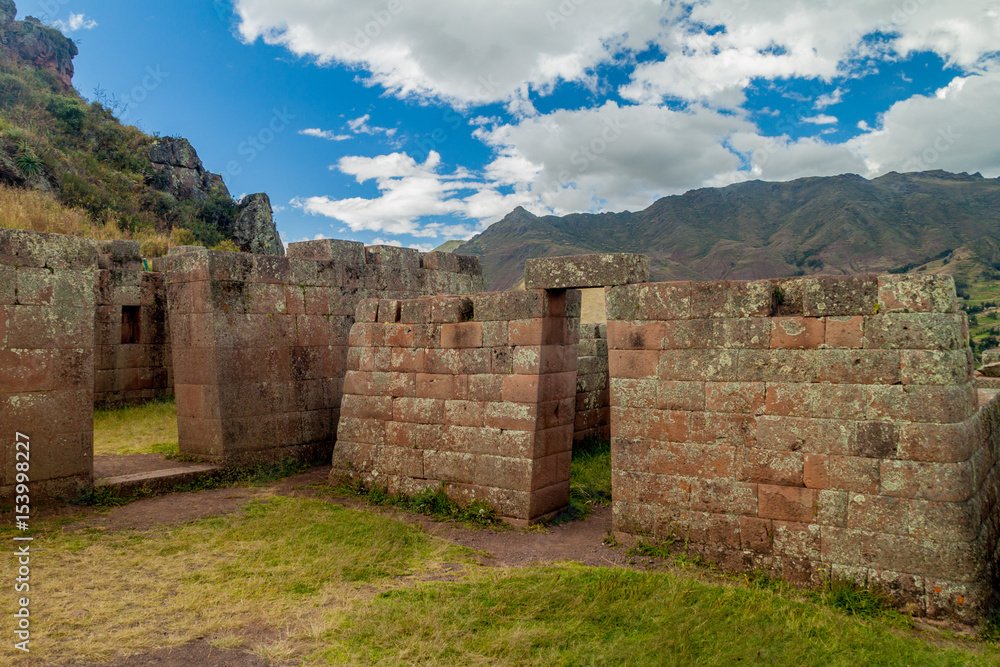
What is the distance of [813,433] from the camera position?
5695 mm

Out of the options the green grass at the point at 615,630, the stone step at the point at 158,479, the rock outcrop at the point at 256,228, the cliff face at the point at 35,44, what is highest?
the cliff face at the point at 35,44

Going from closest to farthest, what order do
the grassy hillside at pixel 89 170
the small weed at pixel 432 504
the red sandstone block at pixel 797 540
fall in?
the red sandstone block at pixel 797 540 → the small weed at pixel 432 504 → the grassy hillside at pixel 89 170

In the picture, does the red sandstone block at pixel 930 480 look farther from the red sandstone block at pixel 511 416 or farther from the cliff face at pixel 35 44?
the cliff face at pixel 35 44

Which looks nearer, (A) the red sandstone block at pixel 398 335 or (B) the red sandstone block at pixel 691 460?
(B) the red sandstone block at pixel 691 460

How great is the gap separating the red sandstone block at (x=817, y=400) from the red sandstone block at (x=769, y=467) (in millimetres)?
410

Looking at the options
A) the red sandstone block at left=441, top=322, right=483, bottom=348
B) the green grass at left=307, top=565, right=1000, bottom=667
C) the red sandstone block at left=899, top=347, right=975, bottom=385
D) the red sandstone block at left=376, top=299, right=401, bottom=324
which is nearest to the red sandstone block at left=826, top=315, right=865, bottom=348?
the red sandstone block at left=899, top=347, right=975, bottom=385

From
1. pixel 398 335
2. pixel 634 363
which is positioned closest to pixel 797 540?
pixel 634 363

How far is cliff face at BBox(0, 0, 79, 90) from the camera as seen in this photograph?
41.2 metres

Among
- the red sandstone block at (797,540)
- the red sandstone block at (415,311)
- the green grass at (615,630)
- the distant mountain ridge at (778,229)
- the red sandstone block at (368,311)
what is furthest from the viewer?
the distant mountain ridge at (778,229)

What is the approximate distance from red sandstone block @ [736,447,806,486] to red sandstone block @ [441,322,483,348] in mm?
3741

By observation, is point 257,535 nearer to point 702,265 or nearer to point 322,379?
point 322,379

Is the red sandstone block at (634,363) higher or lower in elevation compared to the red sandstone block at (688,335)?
lower

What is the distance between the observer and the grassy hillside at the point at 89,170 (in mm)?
25359

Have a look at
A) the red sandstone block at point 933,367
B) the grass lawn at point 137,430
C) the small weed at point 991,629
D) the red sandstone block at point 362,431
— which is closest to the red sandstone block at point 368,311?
the red sandstone block at point 362,431
